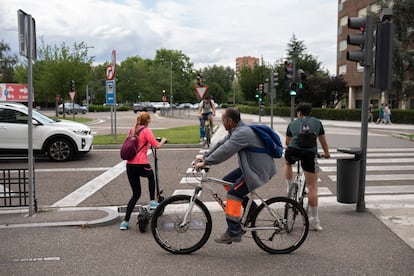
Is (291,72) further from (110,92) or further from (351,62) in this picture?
(351,62)

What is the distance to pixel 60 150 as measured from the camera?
443 inches

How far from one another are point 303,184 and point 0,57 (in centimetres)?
8113

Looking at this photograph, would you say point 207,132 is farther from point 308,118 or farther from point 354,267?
point 354,267

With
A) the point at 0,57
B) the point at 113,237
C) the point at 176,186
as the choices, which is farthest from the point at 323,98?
the point at 0,57

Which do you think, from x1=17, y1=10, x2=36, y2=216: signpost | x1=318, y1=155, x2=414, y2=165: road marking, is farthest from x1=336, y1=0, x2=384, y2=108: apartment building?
x1=17, y1=10, x2=36, y2=216: signpost

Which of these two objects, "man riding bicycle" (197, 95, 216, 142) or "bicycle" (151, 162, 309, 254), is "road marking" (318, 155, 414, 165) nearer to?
"man riding bicycle" (197, 95, 216, 142)

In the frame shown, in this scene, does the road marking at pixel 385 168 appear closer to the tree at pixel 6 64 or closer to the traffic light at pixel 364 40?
the traffic light at pixel 364 40

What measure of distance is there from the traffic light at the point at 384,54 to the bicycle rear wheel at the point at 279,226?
2.48 meters

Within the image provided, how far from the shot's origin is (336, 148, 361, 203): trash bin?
19.5 ft

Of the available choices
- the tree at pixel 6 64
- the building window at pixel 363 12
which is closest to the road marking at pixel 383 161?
the building window at pixel 363 12

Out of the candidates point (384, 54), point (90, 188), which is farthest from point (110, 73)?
point (384, 54)

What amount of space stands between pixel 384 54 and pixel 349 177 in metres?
1.83

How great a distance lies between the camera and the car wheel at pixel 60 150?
36.8 ft

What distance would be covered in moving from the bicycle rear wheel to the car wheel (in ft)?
26.9
